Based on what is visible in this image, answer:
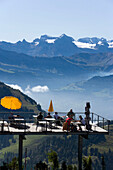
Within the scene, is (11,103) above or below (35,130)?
above

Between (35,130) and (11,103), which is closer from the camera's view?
(35,130)

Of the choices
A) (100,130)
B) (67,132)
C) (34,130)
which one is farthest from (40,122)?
(100,130)

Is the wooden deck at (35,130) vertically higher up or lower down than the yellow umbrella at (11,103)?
lower down

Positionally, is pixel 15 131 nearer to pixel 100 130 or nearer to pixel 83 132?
pixel 83 132

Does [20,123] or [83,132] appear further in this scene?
[20,123]

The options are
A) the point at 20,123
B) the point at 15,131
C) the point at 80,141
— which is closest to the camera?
the point at 15,131

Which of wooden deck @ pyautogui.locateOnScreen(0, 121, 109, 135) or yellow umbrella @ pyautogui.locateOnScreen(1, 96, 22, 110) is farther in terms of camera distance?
yellow umbrella @ pyautogui.locateOnScreen(1, 96, 22, 110)

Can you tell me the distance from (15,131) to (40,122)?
398 centimetres

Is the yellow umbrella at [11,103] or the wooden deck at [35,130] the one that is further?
the yellow umbrella at [11,103]

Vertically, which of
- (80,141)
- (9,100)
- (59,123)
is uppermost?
(9,100)

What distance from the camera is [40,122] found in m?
36.4

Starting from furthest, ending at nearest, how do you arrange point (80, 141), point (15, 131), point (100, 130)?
1. point (80, 141)
2. point (100, 130)
3. point (15, 131)

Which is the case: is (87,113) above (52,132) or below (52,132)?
above

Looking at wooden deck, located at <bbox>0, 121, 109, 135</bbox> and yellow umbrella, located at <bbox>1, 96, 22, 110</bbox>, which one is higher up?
yellow umbrella, located at <bbox>1, 96, 22, 110</bbox>
